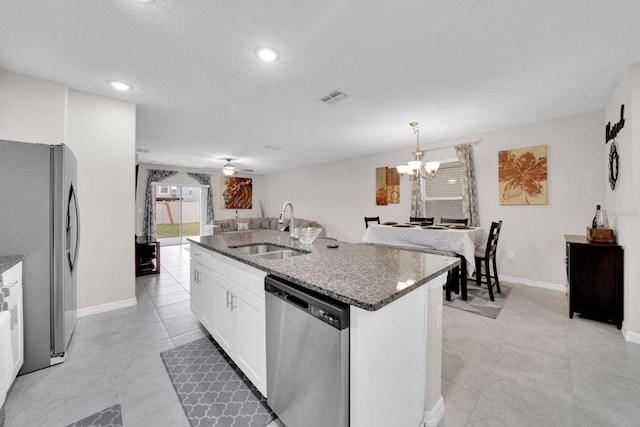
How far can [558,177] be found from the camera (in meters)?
3.63

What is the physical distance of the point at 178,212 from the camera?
26.9ft

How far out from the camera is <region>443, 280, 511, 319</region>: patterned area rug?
9.52ft

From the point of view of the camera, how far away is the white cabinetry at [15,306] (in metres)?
1.50

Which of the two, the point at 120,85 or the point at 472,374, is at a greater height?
the point at 120,85

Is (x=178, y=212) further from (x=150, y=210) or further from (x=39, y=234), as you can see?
(x=39, y=234)

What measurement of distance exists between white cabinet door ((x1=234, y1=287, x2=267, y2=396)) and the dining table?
2.75 metres

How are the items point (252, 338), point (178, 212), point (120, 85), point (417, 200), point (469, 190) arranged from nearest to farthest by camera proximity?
point (252, 338) → point (120, 85) → point (469, 190) → point (417, 200) → point (178, 212)

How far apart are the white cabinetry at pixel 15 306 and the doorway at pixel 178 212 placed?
6.85 metres

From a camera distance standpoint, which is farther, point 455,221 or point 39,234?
point 455,221

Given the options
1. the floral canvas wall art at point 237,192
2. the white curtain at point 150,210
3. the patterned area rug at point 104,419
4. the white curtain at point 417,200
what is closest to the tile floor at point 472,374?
the patterned area rug at point 104,419

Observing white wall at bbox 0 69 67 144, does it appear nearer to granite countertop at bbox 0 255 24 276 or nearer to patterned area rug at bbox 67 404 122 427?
granite countertop at bbox 0 255 24 276

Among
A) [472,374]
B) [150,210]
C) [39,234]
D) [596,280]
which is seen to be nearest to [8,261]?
[39,234]

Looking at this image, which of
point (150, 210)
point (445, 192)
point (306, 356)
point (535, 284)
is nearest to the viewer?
point (306, 356)

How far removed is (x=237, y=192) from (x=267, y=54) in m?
7.38
